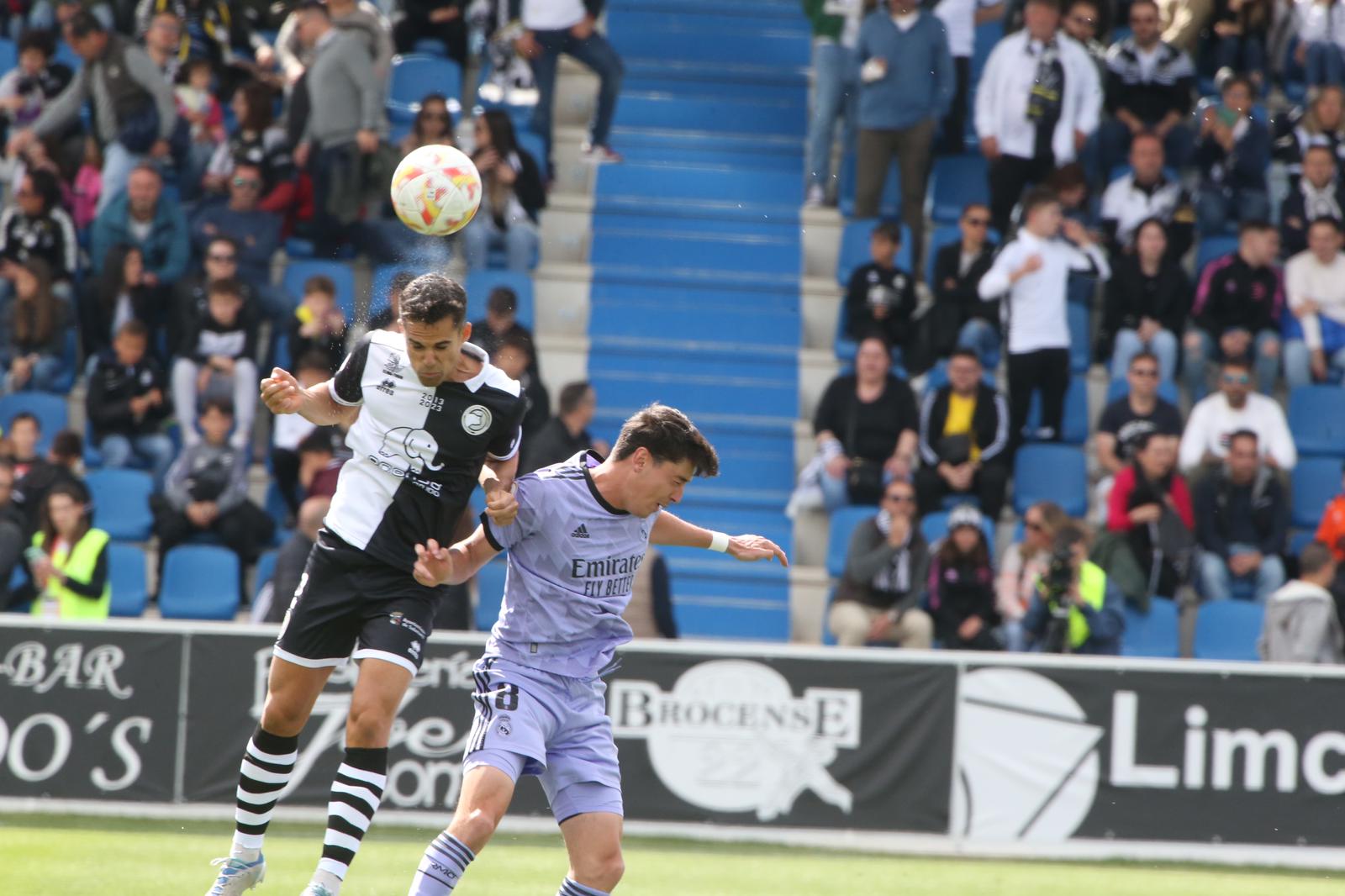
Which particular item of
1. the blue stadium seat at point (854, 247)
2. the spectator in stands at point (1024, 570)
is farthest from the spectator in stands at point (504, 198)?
the spectator in stands at point (1024, 570)

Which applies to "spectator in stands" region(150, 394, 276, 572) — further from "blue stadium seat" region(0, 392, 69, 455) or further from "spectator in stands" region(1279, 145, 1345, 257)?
"spectator in stands" region(1279, 145, 1345, 257)

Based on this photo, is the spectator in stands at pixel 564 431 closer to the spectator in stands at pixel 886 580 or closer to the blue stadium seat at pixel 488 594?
the blue stadium seat at pixel 488 594

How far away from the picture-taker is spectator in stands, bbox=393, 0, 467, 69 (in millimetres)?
16375

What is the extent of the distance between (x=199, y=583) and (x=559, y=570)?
24.7 feet

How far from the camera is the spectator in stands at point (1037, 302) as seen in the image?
1353 cm

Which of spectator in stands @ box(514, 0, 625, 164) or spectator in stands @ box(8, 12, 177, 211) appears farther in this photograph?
spectator in stands @ box(514, 0, 625, 164)

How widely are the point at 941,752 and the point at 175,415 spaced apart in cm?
652

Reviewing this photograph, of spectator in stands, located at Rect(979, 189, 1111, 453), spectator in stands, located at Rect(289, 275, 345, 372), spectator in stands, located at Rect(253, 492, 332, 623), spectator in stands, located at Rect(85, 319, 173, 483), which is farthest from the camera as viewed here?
spectator in stands, located at Rect(979, 189, 1111, 453)

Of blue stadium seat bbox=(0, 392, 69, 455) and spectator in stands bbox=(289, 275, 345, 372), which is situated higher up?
spectator in stands bbox=(289, 275, 345, 372)

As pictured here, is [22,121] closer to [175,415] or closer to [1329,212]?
[175,415]

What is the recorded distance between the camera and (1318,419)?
14.3 meters

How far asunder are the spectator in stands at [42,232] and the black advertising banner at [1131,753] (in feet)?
26.7

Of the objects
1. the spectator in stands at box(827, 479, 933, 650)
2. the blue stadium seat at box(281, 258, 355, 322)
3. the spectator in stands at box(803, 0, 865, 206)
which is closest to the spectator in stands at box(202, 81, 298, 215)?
the blue stadium seat at box(281, 258, 355, 322)

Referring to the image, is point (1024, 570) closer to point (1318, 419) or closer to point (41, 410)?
point (1318, 419)
